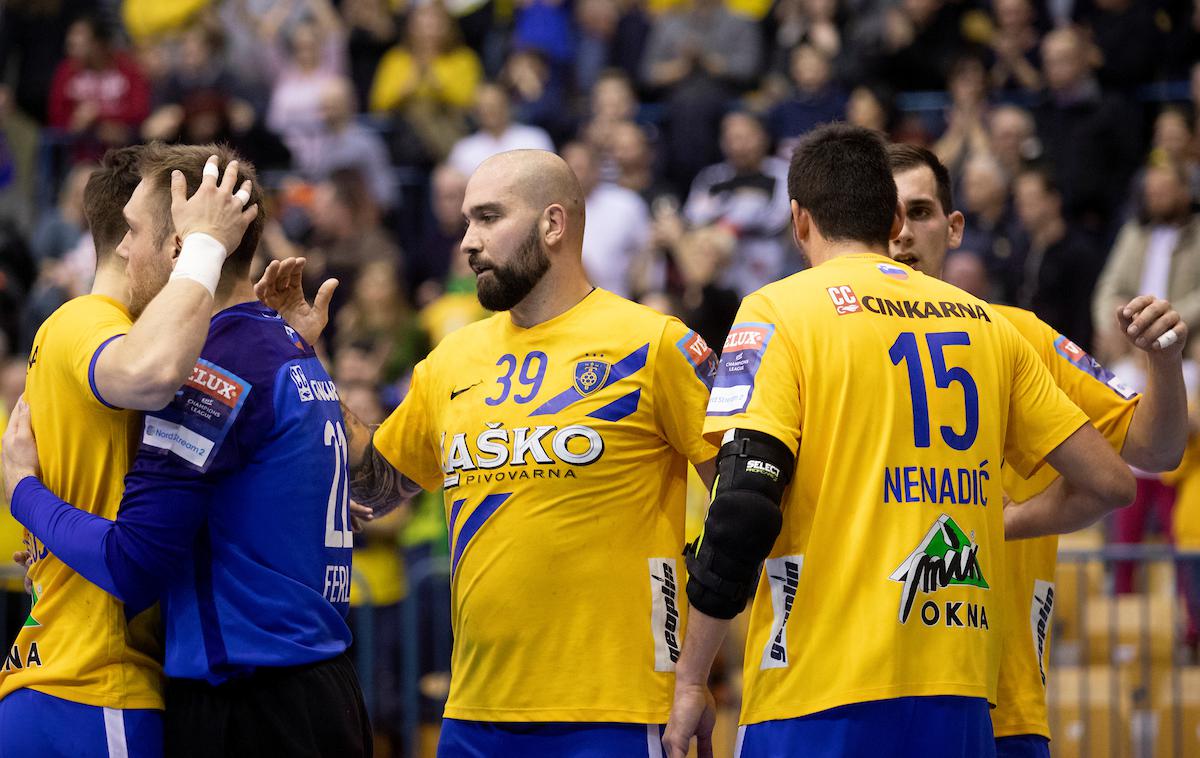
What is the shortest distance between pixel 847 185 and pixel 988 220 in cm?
759

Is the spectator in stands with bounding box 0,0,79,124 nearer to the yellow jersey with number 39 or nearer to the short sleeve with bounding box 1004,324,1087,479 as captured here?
the yellow jersey with number 39

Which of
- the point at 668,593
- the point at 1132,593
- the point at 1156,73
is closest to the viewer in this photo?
the point at 668,593

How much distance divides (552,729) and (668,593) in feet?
1.89

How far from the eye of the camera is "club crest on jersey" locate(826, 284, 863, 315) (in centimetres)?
457

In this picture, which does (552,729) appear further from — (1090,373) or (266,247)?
(266,247)

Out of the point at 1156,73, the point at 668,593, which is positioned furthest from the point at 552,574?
the point at 1156,73

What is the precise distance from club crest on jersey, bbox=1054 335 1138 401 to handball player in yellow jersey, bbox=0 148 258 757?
109 inches

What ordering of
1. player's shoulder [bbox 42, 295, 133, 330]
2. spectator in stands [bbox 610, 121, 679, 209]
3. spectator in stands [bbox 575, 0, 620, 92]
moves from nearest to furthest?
player's shoulder [bbox 42, 295, 133, 330] < spectator in stands [bbox 610, 121, 679, 209] < spectator in stands [bbox 575, 0, 620, 92]

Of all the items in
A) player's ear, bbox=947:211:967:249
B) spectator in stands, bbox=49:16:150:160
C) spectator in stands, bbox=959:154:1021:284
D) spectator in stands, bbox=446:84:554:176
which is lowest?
player's ear, bbox=947:211:967:249

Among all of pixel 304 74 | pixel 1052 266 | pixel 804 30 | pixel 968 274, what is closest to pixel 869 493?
pixel 968 274

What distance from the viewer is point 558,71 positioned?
609 inches

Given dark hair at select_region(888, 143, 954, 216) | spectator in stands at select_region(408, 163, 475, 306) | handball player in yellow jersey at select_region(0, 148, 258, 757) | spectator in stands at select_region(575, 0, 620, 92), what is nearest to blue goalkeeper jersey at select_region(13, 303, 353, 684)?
handball player in yellow jersey at select_region(0, 148, 258, 757)

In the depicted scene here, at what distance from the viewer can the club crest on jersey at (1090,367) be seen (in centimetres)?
534

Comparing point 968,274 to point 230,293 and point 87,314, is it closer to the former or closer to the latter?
point 230,293
